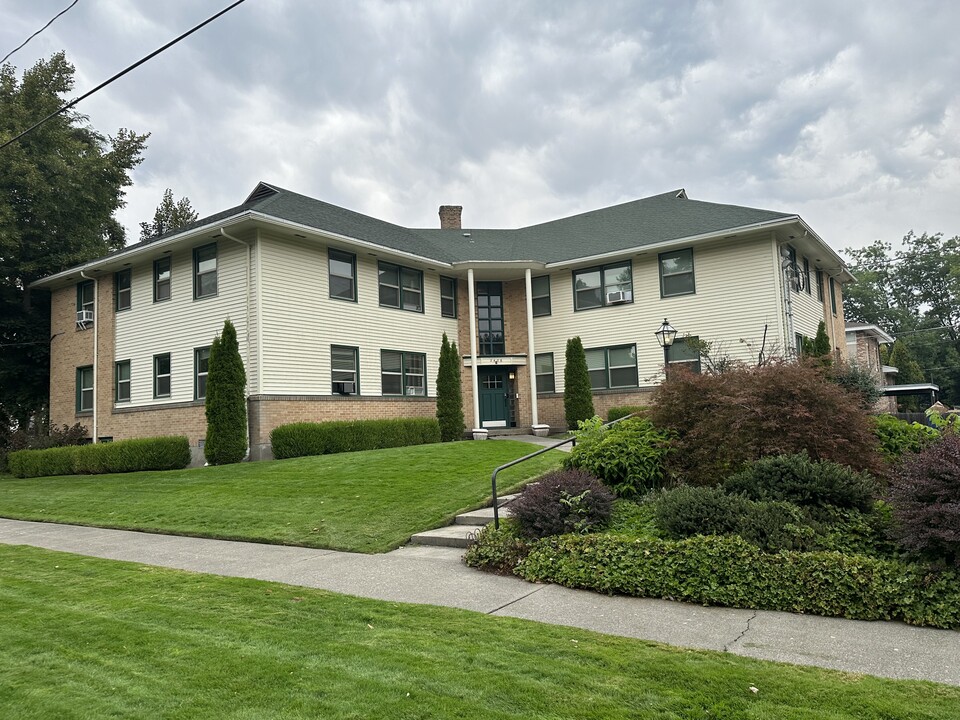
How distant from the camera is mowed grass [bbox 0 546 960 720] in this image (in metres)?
3.46

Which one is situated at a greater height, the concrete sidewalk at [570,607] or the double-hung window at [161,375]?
the double-hung window at [161,375]

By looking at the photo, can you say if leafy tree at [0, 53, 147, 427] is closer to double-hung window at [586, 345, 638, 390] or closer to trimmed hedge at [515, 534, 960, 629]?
double-hung window at [586, 345, 638, 390]

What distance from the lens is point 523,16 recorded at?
901 cm

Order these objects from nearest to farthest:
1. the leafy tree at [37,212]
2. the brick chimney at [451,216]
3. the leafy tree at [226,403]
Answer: the leafy tree at [226,403] → the leafy tree at [37,212] → the brick chimney at [451,216]

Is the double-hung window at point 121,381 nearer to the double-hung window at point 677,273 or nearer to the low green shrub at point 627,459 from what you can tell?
the low green shrub at point 627,459

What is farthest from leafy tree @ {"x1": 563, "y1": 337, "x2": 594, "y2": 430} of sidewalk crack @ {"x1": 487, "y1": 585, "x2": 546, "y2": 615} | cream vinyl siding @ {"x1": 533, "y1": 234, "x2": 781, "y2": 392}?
sidewalk crack @ {"x1": 487, "y1": 585, "x2": 546, "y2": 615}

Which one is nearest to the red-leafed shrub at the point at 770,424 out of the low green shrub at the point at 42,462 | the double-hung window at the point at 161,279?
the double-hung window at the point at 161,279

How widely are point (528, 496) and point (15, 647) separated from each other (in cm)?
484

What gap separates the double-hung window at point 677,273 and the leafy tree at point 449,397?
684 cm

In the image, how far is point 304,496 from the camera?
11.2 metres

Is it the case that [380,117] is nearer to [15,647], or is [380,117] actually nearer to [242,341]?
[242,341]

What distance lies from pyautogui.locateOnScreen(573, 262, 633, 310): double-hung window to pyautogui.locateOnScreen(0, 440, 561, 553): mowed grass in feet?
26.5

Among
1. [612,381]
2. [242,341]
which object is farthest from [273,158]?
[612,381]

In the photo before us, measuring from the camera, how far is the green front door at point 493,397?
896 inches
